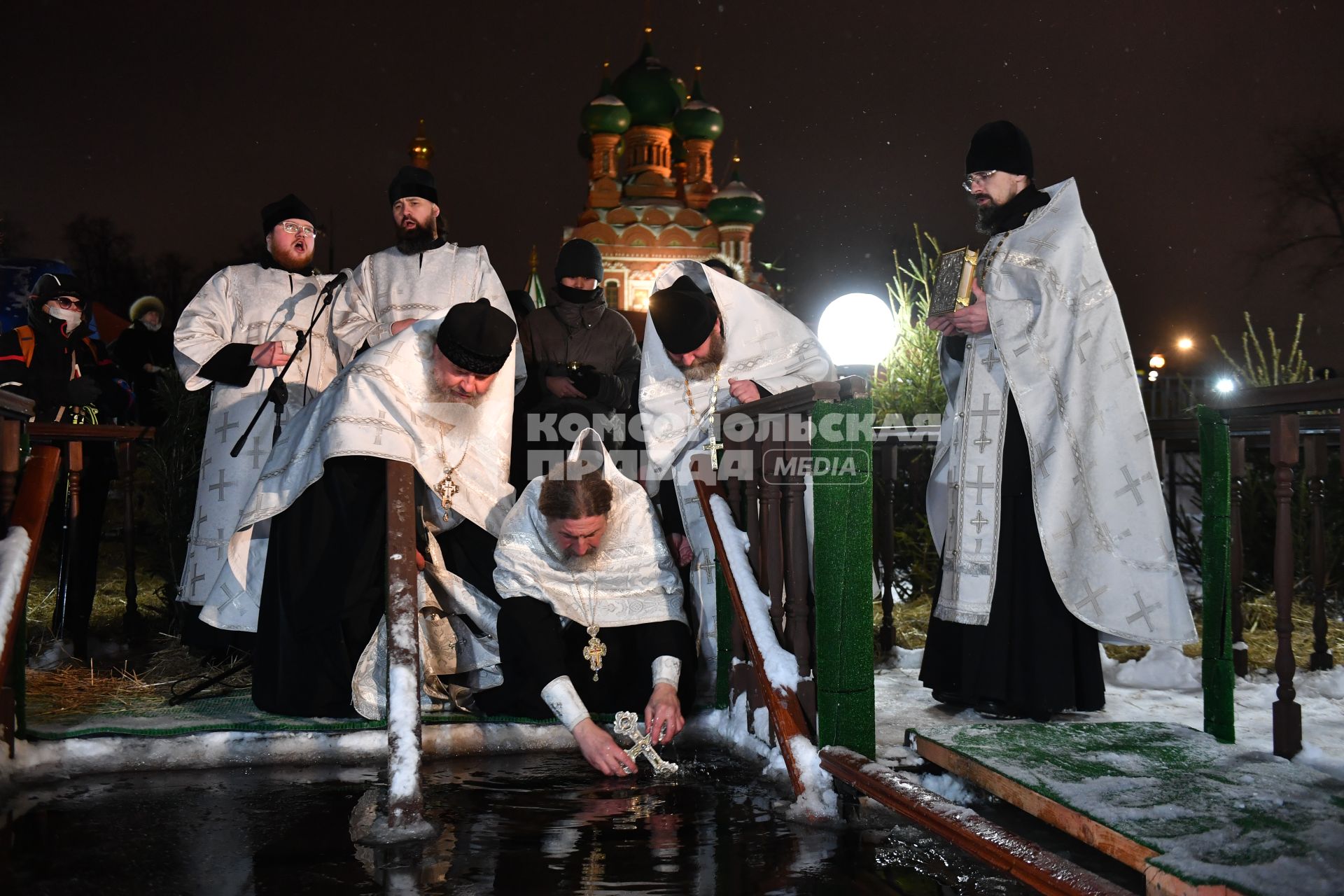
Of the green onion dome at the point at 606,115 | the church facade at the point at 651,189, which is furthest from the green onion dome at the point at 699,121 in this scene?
the green onion dome at the point at 606,115

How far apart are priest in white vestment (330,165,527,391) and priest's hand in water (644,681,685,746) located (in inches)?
92.9

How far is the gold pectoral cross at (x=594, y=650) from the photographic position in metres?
4.33

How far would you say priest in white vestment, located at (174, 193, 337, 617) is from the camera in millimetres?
5531

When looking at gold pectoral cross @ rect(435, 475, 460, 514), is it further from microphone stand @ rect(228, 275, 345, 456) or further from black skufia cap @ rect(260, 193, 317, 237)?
black skufia cap @ rect(260, 193, 317, 237)

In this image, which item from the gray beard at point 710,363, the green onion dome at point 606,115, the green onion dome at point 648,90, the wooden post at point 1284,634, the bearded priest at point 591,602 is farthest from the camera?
the green onion dome at point 648,90

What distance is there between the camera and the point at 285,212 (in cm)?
585

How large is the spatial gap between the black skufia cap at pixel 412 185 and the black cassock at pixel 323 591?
1.73 m

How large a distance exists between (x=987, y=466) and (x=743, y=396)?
3.34 feet

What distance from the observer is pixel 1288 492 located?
11.5 ft

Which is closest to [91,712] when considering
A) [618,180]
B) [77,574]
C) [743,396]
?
[77,574]

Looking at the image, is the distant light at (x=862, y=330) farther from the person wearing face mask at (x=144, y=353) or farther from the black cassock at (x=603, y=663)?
the person wearing face mask at (x=144, y=353)

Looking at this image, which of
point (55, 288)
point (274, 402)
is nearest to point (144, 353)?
point (55, 288)

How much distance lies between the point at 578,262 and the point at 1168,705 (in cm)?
347

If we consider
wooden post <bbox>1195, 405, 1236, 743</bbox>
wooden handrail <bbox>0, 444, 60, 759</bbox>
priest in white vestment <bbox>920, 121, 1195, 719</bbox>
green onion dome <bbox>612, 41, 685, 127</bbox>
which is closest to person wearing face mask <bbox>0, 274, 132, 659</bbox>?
wooden handrail <bbox>0, 444, 60, 759</bbox>
